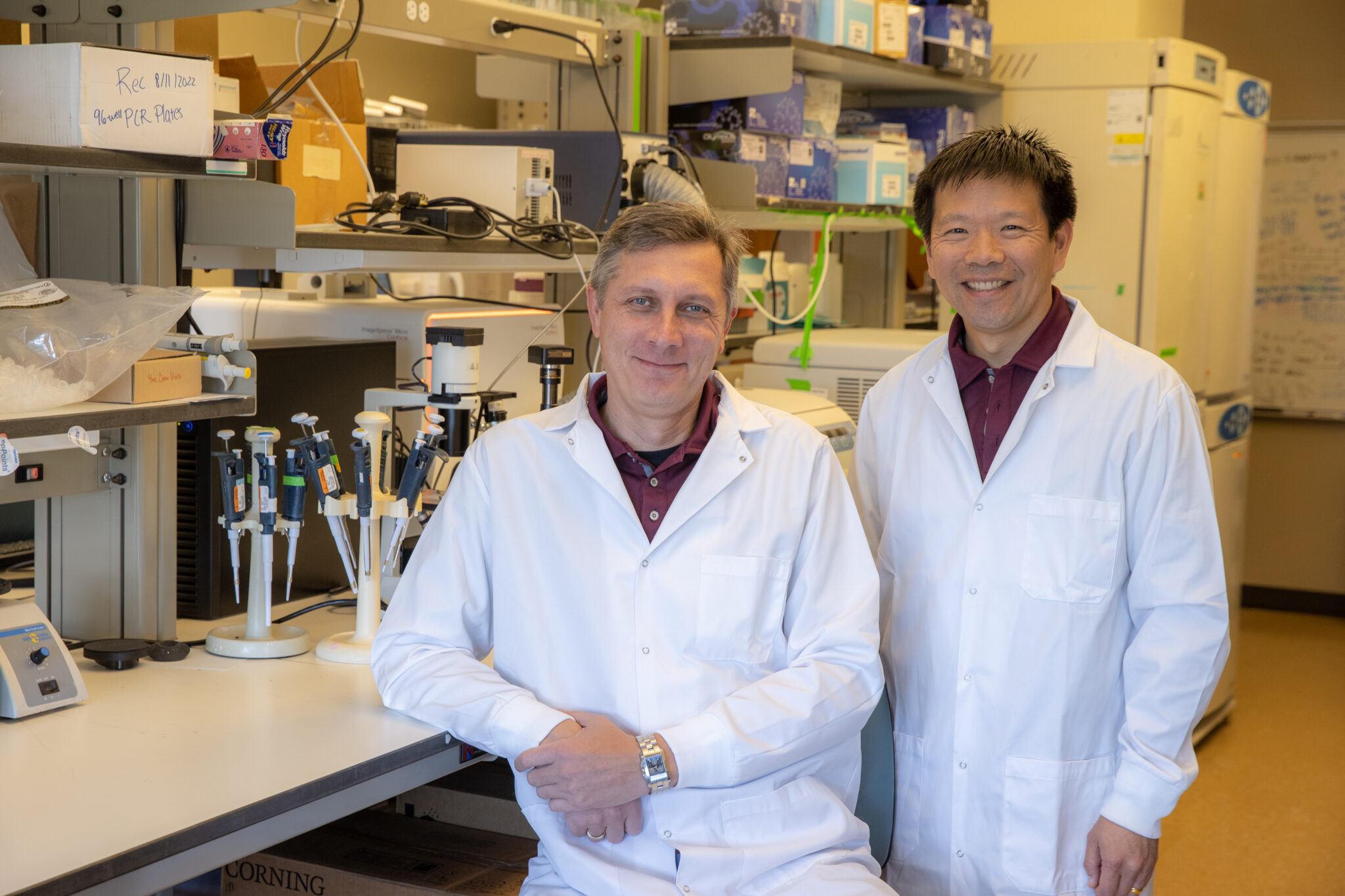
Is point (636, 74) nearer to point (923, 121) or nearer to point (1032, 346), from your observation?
point (923, 121)

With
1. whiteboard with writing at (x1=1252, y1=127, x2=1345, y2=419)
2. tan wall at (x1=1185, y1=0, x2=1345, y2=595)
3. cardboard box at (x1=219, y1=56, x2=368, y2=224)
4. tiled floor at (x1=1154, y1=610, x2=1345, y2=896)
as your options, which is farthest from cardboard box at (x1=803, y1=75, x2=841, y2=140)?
tan wall at (x1=1185, y1=0, x2=1345, y2=595)

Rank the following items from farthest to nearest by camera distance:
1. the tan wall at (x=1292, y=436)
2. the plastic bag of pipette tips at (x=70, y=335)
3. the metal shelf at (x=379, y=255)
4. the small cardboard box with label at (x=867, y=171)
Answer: the tan wall at (x=1292, y=436) → the small cardboard box with label at (x=867, y=171) → the metal shelf at (x=379, y=255) → the plastic bag of pipette tips at (x=70, y=335)

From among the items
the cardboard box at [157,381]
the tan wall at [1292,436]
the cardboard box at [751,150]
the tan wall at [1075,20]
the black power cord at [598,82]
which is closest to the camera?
the cardboard box at [157,381]

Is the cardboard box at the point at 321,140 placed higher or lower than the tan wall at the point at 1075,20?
lower

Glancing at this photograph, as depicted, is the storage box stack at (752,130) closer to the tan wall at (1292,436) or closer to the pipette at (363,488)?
the pipette at (363,488)

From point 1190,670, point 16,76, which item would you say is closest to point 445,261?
point 16,76

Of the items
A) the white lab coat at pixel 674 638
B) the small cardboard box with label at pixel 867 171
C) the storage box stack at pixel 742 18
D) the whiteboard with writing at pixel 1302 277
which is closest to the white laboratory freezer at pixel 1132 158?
the small cardboard box with label at pixel 867 171

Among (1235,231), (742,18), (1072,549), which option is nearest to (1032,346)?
(1072,549)

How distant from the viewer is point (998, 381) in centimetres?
188

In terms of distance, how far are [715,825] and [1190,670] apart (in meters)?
0.64

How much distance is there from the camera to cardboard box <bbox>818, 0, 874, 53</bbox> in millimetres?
3199

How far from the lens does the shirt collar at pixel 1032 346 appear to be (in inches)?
72.9

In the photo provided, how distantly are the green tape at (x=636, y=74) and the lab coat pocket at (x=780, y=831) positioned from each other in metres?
1.79

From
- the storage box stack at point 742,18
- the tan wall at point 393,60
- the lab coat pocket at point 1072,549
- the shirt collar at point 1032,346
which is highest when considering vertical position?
the tan wall at point 393,60
